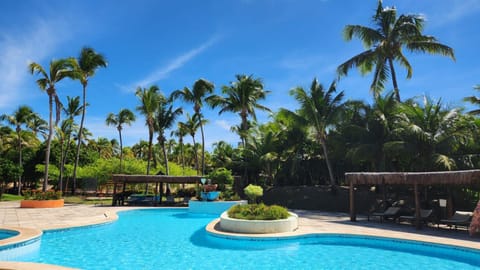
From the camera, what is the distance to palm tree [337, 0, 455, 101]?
17.4m

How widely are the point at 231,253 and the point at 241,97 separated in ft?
63.2

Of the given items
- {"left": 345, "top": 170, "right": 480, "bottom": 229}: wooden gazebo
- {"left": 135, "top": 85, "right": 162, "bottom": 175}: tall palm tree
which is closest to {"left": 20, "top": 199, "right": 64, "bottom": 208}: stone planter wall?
{"left": 135, "top": 85, "right": 162, "bottom": 175}: tall palm tree

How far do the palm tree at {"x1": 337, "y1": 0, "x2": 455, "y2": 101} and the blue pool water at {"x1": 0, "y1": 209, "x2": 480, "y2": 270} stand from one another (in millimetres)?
11091

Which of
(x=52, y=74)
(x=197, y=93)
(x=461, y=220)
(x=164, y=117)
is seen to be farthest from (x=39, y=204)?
(x=461, y=220)

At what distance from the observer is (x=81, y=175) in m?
29.5

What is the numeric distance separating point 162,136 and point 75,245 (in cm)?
2069

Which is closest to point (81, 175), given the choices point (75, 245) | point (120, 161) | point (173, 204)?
point (120, 161)

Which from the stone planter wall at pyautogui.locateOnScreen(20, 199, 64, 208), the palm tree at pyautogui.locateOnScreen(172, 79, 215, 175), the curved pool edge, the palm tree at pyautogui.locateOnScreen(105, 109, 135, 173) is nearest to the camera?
the curved pool edge

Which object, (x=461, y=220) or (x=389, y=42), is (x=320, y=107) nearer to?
(x=389, y=42)

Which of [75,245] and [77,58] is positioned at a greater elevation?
[77,58]

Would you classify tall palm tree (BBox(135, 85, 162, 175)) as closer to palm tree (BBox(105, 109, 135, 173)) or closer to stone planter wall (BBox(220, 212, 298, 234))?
palm tree (BBox(105, 109, 135, 173))

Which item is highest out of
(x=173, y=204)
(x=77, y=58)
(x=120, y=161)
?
(x=77, y=58)

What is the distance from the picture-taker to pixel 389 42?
17.6 meters

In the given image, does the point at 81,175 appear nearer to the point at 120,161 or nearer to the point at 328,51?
the point at 120,161
